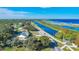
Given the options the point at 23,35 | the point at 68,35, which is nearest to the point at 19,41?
the point at 23,35

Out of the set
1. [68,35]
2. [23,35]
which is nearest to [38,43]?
[23,35]

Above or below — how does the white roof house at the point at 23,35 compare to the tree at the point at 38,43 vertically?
above

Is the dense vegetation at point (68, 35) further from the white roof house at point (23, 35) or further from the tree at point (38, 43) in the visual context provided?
the white roof house at point (23, 35)

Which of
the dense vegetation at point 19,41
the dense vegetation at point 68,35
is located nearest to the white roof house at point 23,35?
the dense vegetation at point 19,41

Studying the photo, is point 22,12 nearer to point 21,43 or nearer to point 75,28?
point 21,43

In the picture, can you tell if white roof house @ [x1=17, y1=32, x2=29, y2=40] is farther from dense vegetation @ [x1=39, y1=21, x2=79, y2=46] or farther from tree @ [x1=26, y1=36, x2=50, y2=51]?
dense vegetation @ [x1=39, y1=21, x2=79, y2=46]

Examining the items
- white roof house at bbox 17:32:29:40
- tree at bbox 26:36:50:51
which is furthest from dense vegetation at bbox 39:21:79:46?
white roof house at bbox 17:32:29:40

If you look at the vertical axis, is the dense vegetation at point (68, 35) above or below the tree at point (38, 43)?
above

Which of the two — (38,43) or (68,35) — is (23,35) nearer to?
(38,43)


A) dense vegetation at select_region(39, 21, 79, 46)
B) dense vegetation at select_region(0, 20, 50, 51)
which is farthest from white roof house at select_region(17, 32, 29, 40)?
dense vegetation at select_region(39, 21, 79, 46)

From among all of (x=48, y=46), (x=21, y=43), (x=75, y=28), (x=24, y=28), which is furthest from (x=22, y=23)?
(x=75, y=28)

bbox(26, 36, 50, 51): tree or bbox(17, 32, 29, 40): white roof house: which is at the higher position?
bbox(17, 32, 29, 40): white roof house
